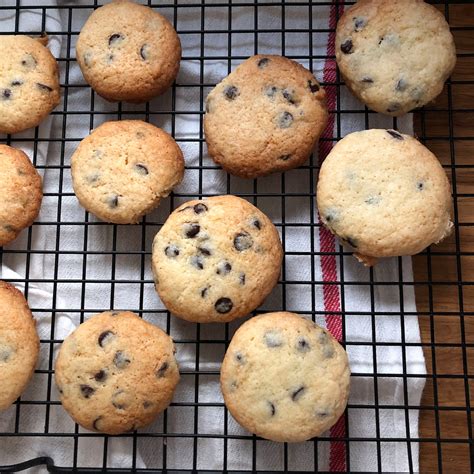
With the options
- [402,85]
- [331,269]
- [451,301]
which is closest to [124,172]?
[331,269]

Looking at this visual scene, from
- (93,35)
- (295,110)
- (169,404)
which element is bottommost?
(169,404)

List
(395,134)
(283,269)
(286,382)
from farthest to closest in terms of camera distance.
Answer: (283,269), (395,134), (286,382)

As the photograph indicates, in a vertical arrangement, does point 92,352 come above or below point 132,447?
above

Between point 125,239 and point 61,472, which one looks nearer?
point 61,472

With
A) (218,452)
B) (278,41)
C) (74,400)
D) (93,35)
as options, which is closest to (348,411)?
(218,452)

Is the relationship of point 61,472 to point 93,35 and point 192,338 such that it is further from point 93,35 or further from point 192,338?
point 93,35

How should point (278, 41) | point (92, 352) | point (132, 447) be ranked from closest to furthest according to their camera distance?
point (92, 352)
point (132, 447)
point (278, 41)

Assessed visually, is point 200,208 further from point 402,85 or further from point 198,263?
point 402,85
